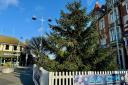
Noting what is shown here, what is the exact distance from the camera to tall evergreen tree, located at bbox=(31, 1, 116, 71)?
476 inches

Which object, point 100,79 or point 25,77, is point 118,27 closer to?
point 25,77

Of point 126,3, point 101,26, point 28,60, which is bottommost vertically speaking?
point 28,60

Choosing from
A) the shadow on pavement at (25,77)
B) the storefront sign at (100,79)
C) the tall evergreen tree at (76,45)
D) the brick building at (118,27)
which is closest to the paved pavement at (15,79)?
the shadow on pavement at (25,77)

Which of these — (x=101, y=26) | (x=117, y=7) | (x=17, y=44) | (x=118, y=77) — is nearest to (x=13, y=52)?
(x=17, y=44)

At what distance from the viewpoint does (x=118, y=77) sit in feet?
35.1

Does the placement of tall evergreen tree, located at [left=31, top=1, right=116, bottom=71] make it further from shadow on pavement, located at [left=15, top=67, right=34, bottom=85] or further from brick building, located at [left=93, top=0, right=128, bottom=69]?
brick building, located at [left=93, top=0, right=128, bottom=69]

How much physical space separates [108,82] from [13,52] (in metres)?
46.0

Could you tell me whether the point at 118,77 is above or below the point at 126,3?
below

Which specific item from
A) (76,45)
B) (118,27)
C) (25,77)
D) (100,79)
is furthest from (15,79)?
(118,27)

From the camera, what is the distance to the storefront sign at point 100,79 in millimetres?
9977

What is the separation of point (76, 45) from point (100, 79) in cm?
331

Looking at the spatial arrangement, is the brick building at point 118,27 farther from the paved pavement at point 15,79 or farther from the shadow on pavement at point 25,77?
the paved pavement at point 15,79

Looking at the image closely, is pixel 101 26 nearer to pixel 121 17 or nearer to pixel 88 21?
pixel 121 17

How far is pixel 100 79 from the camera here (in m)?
10.3
